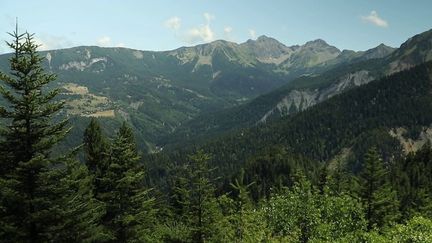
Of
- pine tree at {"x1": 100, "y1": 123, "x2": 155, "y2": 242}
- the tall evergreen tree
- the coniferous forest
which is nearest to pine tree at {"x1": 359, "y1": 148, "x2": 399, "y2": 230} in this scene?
the coniferous forest

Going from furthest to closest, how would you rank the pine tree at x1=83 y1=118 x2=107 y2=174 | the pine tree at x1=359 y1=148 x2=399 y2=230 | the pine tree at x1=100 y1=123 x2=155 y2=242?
the pine tree at x1=359 y1=148 x2=399 y2=230, the pine tree at x1=83 y1=118 x2=107 y2=174, the pine tree at x1=100 y1=123 x2=155 y2=242

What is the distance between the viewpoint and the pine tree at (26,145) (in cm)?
2656

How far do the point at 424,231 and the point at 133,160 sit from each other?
23.5 meters

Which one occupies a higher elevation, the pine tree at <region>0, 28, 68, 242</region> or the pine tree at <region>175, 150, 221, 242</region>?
the pine tree at <region>0, 28, 68, 242</region>

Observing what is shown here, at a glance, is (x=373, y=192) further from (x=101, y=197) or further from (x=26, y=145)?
(x=26, y=145)

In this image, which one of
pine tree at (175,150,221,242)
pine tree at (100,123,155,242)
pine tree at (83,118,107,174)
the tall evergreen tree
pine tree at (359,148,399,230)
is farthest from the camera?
pine tree at (359,148,399,230)

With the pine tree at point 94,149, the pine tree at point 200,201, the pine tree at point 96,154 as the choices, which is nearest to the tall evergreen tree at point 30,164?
the pine tree at point 96,154

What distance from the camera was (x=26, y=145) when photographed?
2741 cm

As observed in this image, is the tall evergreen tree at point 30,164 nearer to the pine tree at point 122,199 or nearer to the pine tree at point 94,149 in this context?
the pine tree at point 122,199

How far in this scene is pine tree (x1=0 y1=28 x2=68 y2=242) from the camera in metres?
26.6

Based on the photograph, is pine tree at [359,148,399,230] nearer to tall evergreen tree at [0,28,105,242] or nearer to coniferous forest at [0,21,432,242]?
coniferous forest at [0,21,432,242]

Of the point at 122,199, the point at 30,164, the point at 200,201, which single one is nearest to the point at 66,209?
the point at 30,164

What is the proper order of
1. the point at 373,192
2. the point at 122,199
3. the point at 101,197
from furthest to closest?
the point at 373,192
the point at 122,199
the point at 101,197

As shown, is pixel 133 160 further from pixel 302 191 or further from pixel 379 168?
pixel 379 168
